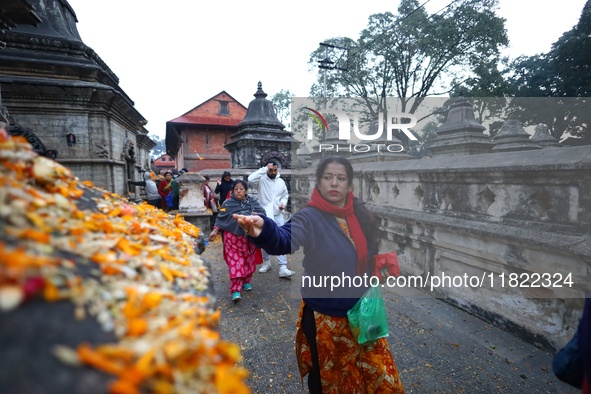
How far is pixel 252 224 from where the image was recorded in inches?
71.3

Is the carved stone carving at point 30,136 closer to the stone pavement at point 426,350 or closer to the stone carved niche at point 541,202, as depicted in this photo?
the stone pavement at point 426,350

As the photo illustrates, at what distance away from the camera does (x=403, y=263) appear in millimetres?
4344

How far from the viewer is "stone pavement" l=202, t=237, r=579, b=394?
96.2 inches

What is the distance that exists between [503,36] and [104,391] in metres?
19.9

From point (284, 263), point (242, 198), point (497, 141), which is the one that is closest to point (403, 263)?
point (284, 263)

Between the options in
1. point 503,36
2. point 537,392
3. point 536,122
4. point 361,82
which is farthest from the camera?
point 536,122

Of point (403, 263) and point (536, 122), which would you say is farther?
point (536, 122)

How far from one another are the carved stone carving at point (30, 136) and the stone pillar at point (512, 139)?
1365 cm

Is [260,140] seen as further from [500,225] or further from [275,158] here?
[500,225]

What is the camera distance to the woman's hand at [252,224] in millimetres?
1787

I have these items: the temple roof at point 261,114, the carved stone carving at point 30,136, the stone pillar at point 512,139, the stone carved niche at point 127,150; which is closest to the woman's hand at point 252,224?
the carved stone carving at point 30,136

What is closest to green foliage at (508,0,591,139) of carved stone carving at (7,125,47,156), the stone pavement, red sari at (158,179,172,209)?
the stone pavement

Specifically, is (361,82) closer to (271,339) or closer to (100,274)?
(271,339)

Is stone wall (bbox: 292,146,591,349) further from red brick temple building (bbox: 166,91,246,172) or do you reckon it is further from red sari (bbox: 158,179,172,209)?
red brick temple building (bbox: 166,91,246,172)
